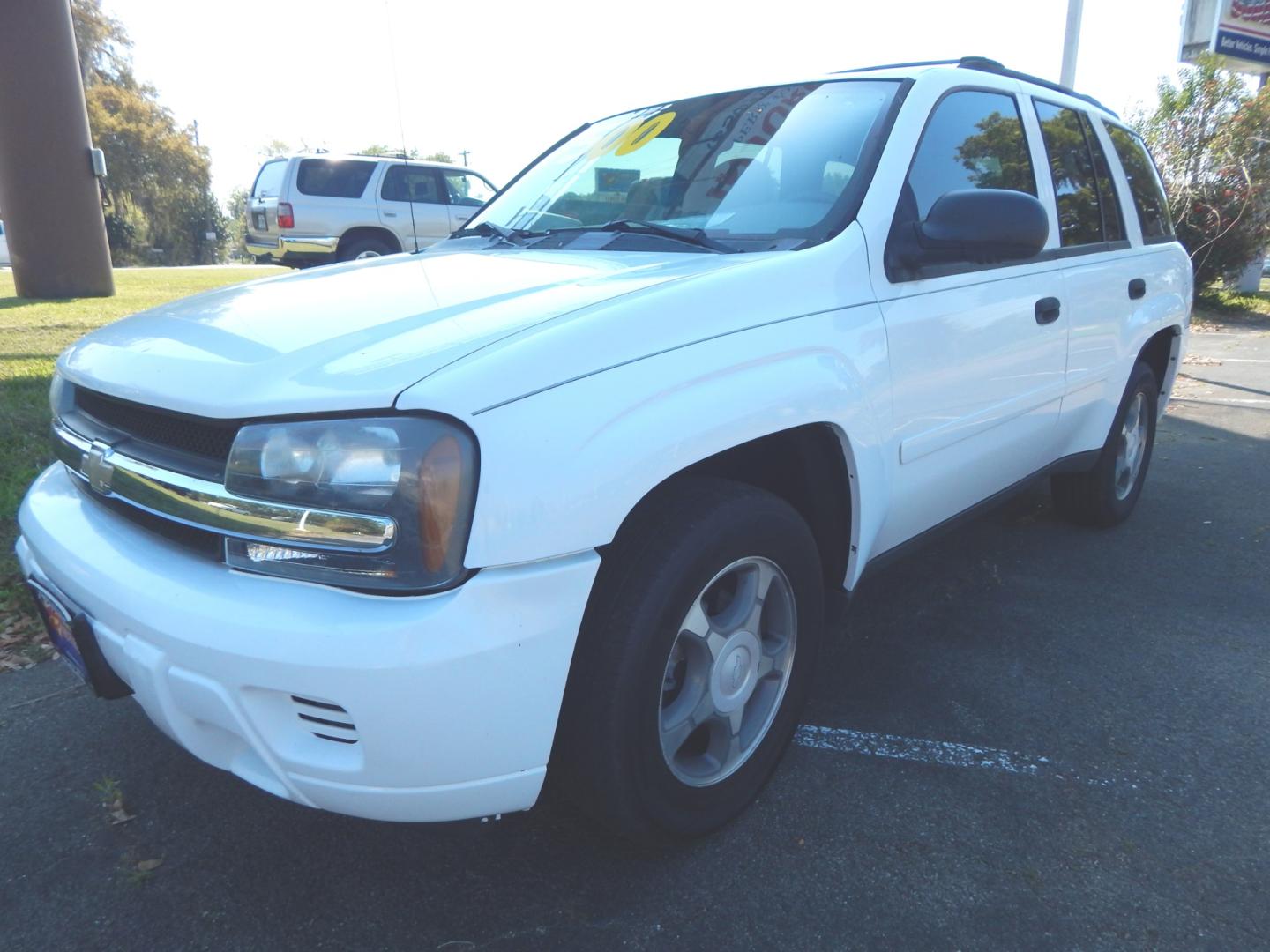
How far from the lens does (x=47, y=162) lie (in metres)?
11.6

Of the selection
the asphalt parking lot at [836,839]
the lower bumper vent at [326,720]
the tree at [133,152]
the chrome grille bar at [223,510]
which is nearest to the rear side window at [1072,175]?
the asphalt parking lot at [836,839]

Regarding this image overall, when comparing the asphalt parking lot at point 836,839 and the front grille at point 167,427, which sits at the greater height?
the front grille at point 167,427

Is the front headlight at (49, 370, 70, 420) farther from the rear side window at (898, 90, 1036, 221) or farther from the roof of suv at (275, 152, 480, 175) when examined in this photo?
the roof of suv at (275, 152, 480, 175)

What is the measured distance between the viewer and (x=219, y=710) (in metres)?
1.66

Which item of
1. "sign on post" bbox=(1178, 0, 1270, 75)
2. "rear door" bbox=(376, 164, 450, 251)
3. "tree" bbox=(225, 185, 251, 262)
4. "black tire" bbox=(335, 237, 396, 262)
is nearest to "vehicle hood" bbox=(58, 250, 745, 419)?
"black tire" bbox=(335, 237, 396, 262)

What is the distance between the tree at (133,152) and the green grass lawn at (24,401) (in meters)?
33.4

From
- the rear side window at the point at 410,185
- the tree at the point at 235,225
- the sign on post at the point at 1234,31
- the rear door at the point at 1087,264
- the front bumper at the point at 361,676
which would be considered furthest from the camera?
the tree at the point at 235,225

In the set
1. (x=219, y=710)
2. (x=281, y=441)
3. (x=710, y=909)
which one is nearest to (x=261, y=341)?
(x=281, y=441)

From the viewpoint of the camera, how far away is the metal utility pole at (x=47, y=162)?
36.4 ft

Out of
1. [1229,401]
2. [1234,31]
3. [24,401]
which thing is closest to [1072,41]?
[1229,401]

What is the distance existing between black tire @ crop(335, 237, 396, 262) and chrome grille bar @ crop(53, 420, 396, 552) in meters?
12.9

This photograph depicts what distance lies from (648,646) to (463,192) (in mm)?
14528

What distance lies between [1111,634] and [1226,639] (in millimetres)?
390

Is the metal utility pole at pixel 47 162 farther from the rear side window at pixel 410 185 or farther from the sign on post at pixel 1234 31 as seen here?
the sign on post at pixel 1234 31
